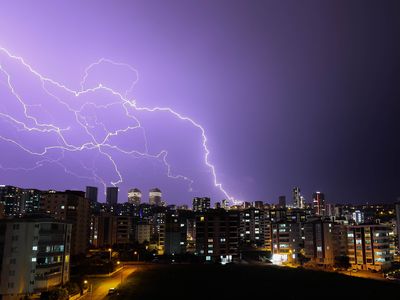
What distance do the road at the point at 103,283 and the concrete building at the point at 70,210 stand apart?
38.4ft

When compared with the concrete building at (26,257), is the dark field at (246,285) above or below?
below

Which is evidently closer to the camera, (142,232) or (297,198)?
(142,232)

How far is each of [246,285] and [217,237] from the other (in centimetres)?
2199

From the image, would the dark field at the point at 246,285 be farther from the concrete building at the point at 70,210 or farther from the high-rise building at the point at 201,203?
the high-rise building at the point at 201,203

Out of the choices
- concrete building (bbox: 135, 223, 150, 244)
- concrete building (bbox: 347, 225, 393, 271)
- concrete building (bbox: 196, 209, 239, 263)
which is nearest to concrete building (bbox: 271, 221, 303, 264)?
concrete building (bbox: 196, 209, 239, 263)

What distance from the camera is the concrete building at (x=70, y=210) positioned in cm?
5875

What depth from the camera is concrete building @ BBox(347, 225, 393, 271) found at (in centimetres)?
5419

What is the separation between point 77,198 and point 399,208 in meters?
44.6

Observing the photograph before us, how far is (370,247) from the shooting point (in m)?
55.6

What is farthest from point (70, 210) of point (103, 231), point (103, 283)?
point (103, 283)

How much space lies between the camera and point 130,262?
2334 inches

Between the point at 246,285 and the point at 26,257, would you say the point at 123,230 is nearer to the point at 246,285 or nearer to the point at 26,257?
the point at 246,285

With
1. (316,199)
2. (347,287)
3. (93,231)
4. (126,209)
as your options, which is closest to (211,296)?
(347,287)

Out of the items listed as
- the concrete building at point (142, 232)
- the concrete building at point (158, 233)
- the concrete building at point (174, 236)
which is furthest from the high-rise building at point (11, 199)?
the concrete building at point (174, 236)
